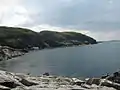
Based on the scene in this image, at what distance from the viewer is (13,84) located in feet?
104

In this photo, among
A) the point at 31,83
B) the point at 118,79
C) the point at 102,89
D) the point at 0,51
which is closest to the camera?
the point at 102,89

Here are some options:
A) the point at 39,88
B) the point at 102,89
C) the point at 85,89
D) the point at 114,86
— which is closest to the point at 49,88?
the point at 39,88

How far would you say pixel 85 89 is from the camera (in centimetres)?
2927

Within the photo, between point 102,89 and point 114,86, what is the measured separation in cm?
521

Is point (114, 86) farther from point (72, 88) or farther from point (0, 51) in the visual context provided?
point (0, 51)

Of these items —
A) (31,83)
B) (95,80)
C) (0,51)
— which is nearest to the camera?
(31,83)

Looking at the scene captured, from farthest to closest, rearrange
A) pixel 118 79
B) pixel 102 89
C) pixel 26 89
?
pixel 118 79
pixel 102 89
pixel 26 89

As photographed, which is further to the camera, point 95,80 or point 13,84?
point 95,80

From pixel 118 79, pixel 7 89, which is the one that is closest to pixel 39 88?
pixel 7 89

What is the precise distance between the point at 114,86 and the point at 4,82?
12.5 m

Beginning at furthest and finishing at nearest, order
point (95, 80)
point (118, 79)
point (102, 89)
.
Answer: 1. point (118, 79)
2. point (95, 80)
3. point (102, 89)

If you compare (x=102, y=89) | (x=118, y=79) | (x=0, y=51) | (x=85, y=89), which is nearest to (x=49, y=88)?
(x=85, y=89)

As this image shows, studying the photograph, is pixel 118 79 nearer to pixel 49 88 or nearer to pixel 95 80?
pixel 95 80

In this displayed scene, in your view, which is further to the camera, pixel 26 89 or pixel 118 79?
pixel 118 79
